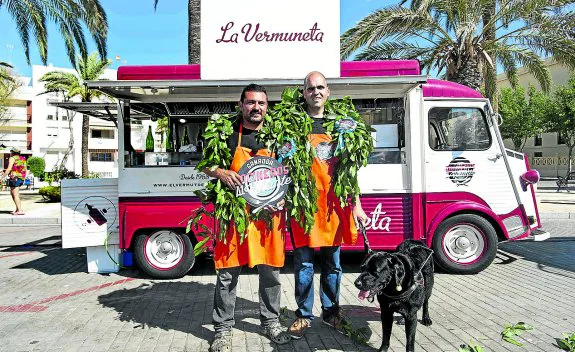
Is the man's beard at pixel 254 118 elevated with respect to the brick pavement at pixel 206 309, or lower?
elevated

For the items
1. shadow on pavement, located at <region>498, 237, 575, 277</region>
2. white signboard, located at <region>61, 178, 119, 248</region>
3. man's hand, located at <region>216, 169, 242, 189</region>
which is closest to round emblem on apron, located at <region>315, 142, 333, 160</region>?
man's hand, located at <region>216, 169, 242, 189</region>

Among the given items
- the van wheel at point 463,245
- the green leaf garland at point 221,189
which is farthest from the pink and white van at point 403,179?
the green leaf garland at point 221,189

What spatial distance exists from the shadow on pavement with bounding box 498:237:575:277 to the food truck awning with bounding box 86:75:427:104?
364cm

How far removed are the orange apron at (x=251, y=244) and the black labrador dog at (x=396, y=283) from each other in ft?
2.63

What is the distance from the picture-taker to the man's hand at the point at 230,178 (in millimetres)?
3695

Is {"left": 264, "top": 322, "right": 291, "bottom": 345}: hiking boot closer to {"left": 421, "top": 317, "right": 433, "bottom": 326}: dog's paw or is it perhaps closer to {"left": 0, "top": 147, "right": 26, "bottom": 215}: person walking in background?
{"left": 421, "top": 317, "right": 433, "bottom": 326}: dog's paw

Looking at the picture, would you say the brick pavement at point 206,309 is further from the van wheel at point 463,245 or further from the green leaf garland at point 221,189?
the green leaf garland at point 221,189

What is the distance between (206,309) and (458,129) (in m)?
4.18

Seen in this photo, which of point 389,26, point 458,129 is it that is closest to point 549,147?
point 389,26

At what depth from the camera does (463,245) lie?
6355 millimetres

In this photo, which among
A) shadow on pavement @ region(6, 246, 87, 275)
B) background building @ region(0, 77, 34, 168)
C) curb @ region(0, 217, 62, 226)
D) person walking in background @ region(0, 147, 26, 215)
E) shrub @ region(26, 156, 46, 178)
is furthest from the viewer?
background building @ region(0, 77, 34, 168)

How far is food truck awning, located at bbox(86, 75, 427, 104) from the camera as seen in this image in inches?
222

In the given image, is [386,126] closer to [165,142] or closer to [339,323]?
[339,323]

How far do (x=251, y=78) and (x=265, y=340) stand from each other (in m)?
3.33
